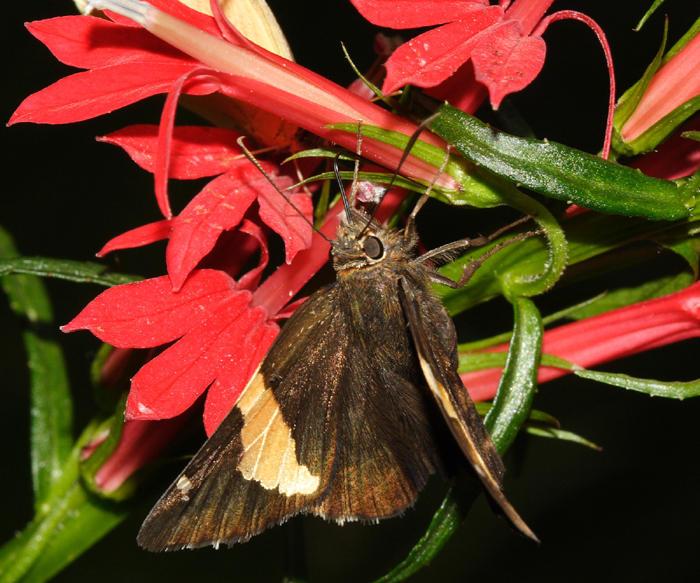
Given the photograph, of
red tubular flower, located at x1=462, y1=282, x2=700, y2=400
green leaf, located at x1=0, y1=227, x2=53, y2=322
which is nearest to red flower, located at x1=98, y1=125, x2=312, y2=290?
red tubular flower, located at x1=462, y1=282, x2=700, y2=400

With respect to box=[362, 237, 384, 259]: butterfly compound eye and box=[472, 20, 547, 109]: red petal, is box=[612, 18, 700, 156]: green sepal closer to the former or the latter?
box=[472, 20, 547, 109]: red petal

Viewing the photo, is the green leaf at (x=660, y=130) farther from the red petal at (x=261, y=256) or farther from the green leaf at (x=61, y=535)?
the green leaf at (x=61, y=535)

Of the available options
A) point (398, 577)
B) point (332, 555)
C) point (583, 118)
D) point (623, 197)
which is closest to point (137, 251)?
point (332, 555)

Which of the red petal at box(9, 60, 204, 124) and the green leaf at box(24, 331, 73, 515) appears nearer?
the red petal at box(9, 60, 204, 124)

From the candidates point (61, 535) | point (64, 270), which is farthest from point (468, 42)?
point (61, 535)

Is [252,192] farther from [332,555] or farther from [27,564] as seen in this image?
[332,555]
